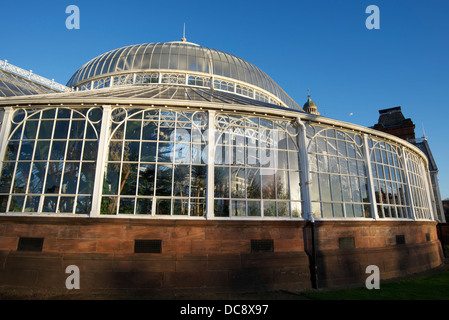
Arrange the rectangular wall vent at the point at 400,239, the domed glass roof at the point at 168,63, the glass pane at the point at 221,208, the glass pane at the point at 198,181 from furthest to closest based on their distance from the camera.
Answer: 1. the domed glass roof at the point at 168,63
2. the rectangular wall vent at the point at 400,239
3. the glass pane at the point at 198,181
4. the glass pane at the point at 221,208

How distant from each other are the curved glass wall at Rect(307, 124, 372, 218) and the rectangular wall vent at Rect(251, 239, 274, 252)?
2.70 meters

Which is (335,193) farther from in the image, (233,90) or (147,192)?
(233,90)

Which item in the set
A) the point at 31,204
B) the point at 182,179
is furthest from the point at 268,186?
the point at 31,204

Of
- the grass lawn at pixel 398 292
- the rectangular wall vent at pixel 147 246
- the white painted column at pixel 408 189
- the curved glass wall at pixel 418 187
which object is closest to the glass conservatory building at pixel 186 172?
the rectangular wall vent at pixel 147 246

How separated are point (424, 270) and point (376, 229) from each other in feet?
16.3

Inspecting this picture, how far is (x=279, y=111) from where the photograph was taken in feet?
40.4

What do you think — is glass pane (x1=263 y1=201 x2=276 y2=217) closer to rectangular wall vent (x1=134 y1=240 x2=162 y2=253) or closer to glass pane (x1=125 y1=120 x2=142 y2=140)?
rectangular wall vent (x1=134 y1=240 x2=162 y2=253)

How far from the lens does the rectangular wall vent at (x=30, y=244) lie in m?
9.89

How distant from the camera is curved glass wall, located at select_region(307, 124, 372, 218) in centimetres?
1208

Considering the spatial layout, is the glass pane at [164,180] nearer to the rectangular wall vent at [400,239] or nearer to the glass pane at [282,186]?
the glass pane at [282,186]

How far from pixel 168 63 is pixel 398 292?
65.7 ft

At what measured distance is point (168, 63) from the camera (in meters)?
20.3

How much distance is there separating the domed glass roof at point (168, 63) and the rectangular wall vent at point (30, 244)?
14245mm

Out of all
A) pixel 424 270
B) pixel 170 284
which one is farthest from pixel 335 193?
pixel 170 284
